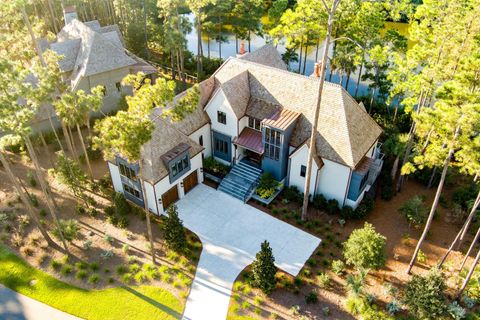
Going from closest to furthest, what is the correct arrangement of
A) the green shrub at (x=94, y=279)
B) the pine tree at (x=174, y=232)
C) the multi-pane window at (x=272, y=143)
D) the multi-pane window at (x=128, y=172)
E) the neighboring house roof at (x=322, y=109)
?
the green shrub at (x=94, y=279) < the pine tree at (x=174, y=232) < the neighboring house roof at (x=322, y=109) < the multi-pane window at (x=128, y=172) < the multi-pane window at (x=272, y=143)

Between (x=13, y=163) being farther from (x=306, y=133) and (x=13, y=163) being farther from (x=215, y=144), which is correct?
(x=306, y=133)

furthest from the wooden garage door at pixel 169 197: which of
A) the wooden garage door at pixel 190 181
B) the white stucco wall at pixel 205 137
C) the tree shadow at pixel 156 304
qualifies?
the tree shadow at pixel 156 304

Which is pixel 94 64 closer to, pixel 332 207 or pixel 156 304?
pixel 156 304

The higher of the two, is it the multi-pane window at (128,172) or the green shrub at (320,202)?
the multi-pane window at (128,172)

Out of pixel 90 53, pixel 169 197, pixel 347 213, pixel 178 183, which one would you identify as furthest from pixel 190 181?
pixel 90 53

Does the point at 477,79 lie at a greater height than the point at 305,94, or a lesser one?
greater

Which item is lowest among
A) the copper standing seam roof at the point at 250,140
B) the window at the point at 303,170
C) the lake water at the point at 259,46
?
the lake water at the point at 259,46

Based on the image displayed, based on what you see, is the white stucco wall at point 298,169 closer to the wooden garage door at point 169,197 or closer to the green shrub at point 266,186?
the green shrub at point 266,186

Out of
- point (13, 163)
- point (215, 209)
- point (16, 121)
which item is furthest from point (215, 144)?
point (13, 163)

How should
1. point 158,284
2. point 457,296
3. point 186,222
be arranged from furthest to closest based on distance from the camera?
point 186,222
point 158,284
point 457,296
